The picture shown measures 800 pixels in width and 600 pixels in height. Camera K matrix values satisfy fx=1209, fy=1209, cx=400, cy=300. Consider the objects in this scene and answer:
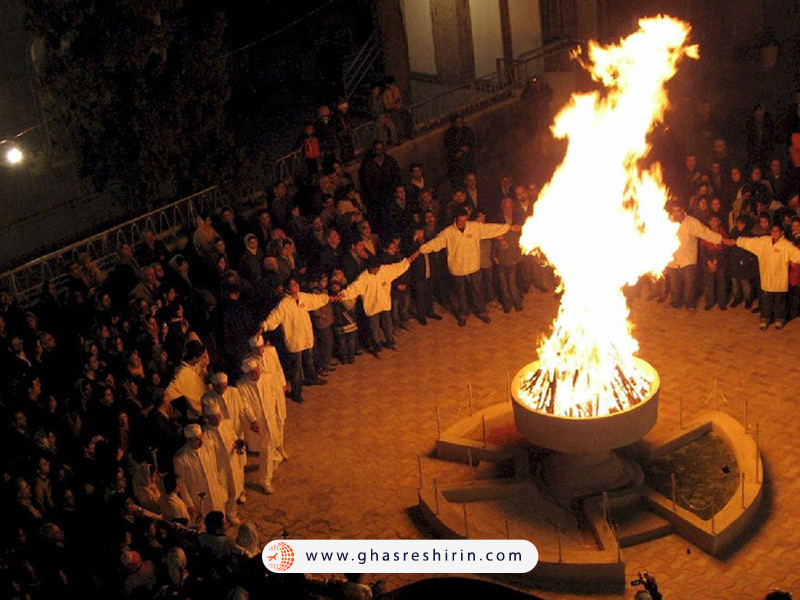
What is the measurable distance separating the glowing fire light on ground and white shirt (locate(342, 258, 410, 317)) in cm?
200

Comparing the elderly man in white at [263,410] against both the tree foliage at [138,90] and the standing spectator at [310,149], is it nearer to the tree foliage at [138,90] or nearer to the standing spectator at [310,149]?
the tree foliage at [138,90]

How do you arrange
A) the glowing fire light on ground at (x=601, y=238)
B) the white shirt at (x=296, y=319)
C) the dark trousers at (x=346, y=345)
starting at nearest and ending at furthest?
the glowing fire light on ground at (x=601, y=238), the white shirt at (x=296, y=319), the dark trousers at (x=346, y=345)

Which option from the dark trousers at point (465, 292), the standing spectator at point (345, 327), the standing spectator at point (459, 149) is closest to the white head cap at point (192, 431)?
the standing spectator at point (345, 327)

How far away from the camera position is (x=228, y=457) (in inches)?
557

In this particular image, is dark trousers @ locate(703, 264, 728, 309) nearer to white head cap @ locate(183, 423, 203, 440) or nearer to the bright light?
white head cap @ locate(183, 423, 203, 440)

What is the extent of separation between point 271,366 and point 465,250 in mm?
4576

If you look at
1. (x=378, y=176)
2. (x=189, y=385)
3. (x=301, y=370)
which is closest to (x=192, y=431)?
(x=189, y=385)

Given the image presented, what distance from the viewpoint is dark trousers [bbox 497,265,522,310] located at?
1922 cm

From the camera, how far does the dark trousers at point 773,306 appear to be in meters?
17.6

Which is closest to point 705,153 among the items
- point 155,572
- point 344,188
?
point 344,188

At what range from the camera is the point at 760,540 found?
13195mm

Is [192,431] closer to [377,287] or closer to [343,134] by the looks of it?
[377,287]

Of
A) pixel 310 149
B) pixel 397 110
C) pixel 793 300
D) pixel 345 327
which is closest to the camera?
pixel 793 300

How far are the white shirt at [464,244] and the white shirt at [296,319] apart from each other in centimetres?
237
